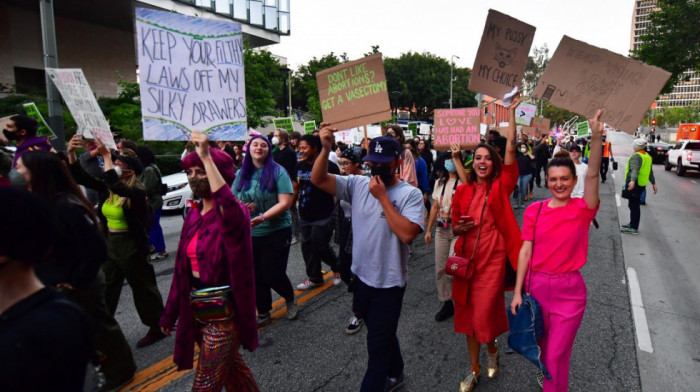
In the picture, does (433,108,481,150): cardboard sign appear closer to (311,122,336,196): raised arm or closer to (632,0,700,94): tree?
(311,122,336,196): raised arm

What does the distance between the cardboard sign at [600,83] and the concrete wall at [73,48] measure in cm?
2846

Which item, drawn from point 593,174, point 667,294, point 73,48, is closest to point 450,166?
point 593,174

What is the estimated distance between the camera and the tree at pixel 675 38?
44.9 ft

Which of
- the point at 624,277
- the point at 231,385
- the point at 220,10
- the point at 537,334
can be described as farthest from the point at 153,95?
the point at 220,10

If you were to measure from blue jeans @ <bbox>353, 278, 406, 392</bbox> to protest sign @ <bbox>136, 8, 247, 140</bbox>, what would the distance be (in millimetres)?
1566

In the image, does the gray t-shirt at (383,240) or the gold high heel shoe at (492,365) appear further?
the gold high heel shoe at (492,365)

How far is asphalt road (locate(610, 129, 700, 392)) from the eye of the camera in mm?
3639

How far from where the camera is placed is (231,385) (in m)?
2.66

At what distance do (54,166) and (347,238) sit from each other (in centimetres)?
271

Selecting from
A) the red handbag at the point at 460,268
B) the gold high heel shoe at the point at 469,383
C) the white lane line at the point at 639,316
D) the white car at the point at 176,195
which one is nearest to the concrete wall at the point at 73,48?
the white car at the point at 176,195

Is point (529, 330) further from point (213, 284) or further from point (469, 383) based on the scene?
point (213, 284)

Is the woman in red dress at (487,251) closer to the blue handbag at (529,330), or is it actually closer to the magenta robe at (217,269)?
the blue handbag at (529,330)

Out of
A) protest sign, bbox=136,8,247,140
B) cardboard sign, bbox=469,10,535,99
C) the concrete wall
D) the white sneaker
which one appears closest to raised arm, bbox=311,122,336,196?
protest sign, bbox=136,8,247,140

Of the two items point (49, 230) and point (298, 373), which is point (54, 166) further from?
point (298, 373)
